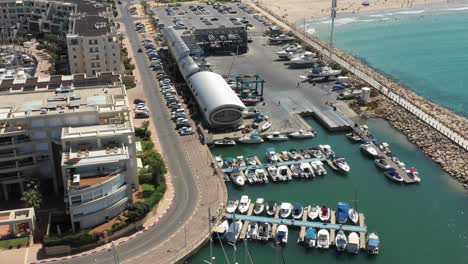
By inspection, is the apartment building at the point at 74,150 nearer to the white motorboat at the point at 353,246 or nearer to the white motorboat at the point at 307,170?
the white motorboat at the point at 307,170

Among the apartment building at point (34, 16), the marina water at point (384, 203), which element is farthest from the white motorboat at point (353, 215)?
the apartment building at point (34, 16)

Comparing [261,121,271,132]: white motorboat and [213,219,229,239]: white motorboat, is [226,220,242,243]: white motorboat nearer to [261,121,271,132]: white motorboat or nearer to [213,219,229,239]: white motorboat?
[213,219,229,239]: white motorboat

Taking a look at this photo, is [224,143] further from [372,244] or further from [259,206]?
[372,244]

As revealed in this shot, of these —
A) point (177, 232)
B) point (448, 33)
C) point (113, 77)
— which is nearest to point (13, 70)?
point (113, 77)

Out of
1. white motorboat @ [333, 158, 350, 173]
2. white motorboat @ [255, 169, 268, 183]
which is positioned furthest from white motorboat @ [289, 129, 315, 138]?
white motorboat @ [255, 169, 268, 183]

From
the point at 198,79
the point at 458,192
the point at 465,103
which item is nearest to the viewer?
the point at 458,192

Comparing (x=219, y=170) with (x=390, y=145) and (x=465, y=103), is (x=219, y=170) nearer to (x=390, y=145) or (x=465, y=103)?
(x=390, y=145)

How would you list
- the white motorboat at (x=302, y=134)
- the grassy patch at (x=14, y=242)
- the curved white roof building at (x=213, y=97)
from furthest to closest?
the curved white roof building at (x=213, y=97)
the white motorboat at (x=302, y=134)
the grassy patch at (x=14, y=242)

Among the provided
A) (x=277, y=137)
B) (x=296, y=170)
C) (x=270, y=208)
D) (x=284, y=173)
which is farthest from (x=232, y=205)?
(x=277, y=137)
